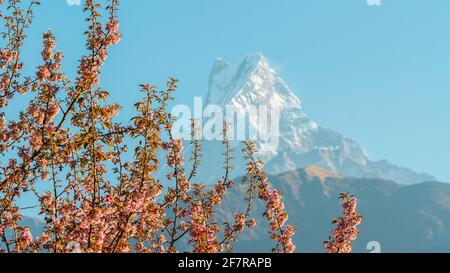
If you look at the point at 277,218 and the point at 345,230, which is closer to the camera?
the point at 345,230

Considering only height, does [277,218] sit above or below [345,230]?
above

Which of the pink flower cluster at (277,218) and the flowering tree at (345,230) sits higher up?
the pink flower cluster at (277,218)

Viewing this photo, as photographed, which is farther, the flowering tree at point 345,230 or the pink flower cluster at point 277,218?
the pink flower cluster at point 277,218

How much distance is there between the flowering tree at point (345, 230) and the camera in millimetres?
13180

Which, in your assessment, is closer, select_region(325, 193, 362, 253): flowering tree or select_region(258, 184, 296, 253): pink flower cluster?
select_region(325, 193, 362, 253): flowering tree

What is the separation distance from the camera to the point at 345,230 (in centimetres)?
1327

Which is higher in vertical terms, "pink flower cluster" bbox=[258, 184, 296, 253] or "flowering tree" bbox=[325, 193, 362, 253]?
"pink flower cluster" bbox=[258, 184, 296, 253]

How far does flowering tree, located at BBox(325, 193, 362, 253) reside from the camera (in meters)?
13.2

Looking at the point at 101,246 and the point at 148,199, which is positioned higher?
the point at 148,199

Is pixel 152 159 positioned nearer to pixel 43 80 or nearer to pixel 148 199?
pixel 148 199
